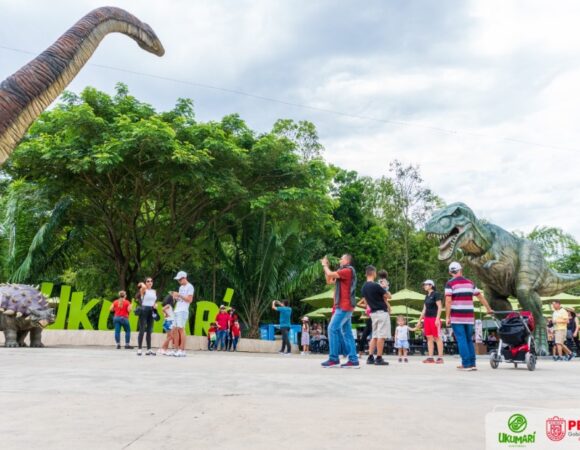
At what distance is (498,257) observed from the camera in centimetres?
1619

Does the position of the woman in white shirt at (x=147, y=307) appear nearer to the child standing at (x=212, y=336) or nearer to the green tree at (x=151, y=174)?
the green tree at (x=151, y=174)

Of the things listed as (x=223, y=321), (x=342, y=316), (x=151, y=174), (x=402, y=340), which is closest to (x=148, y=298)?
(x=342, y=316)

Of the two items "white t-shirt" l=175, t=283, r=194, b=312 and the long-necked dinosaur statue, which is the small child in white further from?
the long-necked dinosaur statue

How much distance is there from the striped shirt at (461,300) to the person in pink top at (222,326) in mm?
12061

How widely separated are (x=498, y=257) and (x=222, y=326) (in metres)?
9.39

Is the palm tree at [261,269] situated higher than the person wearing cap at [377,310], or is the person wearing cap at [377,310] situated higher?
the palm tree at [261,269]

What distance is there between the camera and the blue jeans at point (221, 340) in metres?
21.3

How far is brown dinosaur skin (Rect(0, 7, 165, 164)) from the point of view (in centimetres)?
249

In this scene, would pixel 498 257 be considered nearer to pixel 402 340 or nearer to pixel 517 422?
A: pixel 402 340

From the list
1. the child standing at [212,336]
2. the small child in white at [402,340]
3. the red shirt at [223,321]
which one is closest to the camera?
the small child in white at [402,340]

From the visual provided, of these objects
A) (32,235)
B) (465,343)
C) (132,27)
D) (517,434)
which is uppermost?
(32,235)

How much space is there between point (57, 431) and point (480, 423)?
2.71 metres

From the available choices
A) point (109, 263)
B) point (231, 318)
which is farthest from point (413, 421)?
point (109, 263)

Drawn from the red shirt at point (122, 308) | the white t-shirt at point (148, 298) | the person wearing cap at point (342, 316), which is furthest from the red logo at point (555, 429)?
the red shirt at point (122, 308)
